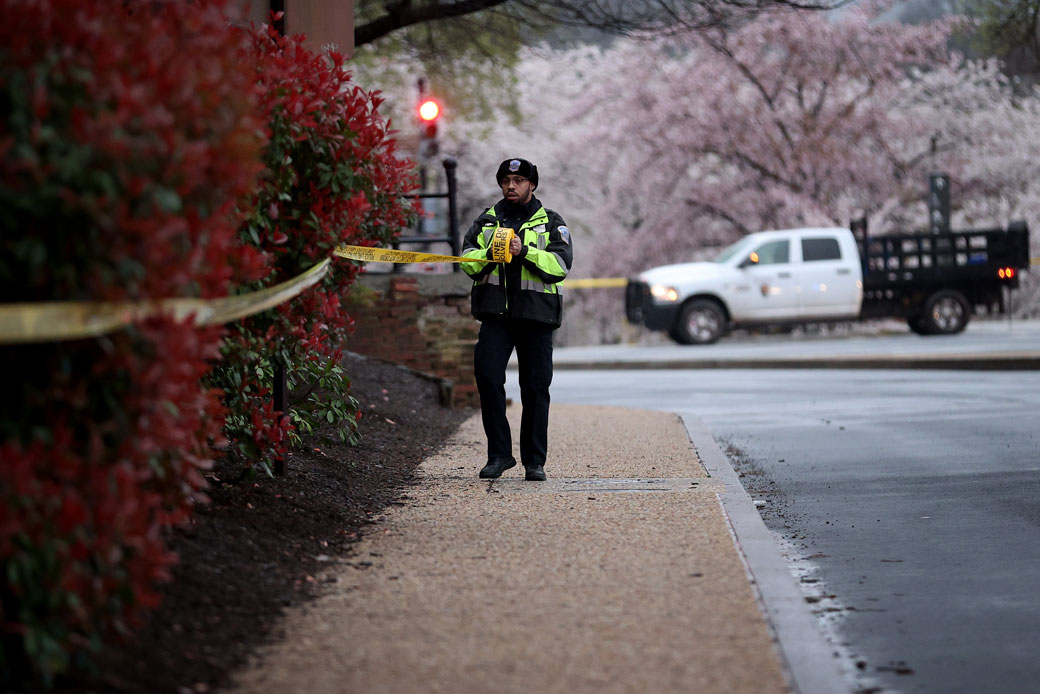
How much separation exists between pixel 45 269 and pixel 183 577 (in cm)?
172

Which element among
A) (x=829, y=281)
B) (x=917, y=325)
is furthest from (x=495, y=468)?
(x=917, y=325)

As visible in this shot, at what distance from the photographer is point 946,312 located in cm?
2748

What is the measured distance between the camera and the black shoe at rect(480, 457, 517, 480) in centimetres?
855

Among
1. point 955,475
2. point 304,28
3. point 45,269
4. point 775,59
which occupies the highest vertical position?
point 775,59

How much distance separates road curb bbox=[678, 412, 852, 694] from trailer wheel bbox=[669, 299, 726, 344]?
19.0m

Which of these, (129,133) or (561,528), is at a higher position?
(129,133)

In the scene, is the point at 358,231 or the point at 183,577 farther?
the point at 358,231

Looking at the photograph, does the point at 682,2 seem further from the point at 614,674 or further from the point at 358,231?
the point at 614,674

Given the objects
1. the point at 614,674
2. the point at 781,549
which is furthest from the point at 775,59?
the point at 614,674

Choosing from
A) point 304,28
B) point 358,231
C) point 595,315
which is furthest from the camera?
point 595,315

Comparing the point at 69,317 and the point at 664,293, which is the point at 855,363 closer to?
the point at 664,293

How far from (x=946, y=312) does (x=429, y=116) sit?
503 inches

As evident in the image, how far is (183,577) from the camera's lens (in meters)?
5.14

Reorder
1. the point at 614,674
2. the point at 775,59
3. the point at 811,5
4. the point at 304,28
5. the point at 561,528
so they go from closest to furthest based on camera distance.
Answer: the point at 614,674
the point at 561,528
the point at 304,28
the point at 811,5
the point at 775,59
